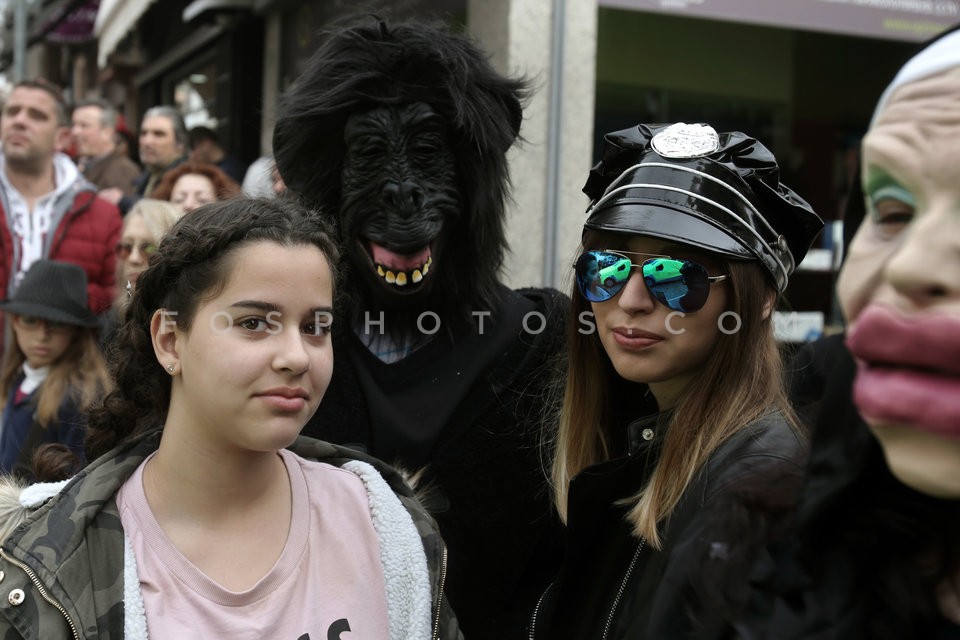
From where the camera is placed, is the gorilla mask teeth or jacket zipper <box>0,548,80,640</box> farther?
the gorilla mask teeth

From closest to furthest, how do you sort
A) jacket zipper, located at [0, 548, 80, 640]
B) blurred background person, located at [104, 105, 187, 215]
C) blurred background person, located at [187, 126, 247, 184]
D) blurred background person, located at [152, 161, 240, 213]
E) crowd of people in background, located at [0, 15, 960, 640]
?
crowd of people in background, located at [0, 15, 960, 640] < jacket zipper, located at [0, 548, 80, 640] < blurred background person, located at [152, 161, 240, 213] < blurred background person, located at [104, 105, 187, 215] < blurred background person, located at [187, 126, 247, 184]

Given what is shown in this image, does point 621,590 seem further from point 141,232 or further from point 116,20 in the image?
point 116,20

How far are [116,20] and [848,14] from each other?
19.5ft

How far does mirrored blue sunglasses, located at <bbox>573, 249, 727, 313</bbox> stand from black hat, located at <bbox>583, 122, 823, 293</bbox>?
0.06 m

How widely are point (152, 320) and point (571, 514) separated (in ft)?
2.83

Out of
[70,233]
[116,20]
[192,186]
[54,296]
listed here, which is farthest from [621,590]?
[116,20]

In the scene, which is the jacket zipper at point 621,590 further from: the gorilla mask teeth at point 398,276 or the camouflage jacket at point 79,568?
the gorilla mask teeth at point 398,276

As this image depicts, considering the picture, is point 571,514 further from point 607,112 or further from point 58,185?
point 58,185

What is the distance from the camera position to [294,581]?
75.4 inches

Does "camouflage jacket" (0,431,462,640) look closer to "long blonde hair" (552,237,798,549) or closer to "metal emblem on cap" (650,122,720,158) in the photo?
"long blonde hair" (552,237,798,549)

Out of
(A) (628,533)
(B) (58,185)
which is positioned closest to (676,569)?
(A) (628,533)

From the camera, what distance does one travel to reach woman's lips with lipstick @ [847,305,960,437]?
0.97 metres

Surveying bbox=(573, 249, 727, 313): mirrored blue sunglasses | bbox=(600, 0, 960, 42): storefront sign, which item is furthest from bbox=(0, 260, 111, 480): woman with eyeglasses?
bbox=(600, 0, 960, 42): storefront sign

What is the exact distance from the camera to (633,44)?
574 cm
